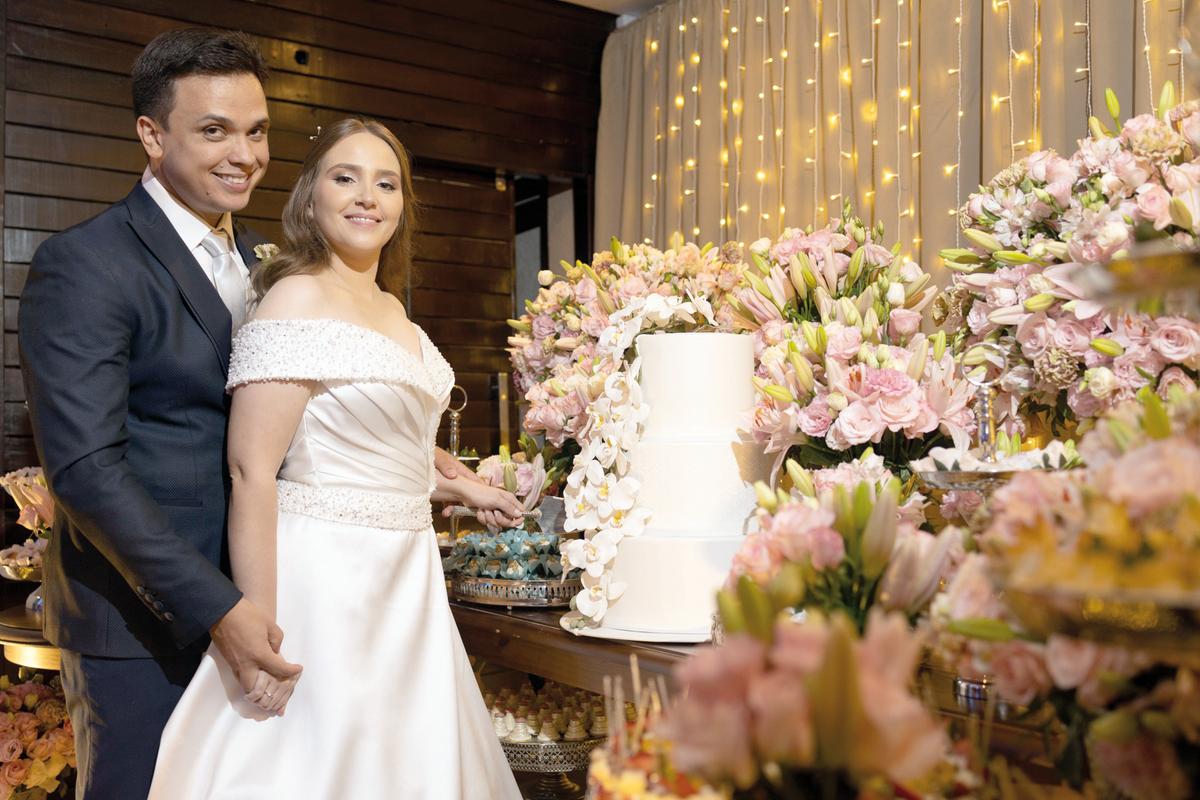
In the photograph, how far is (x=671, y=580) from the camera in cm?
174

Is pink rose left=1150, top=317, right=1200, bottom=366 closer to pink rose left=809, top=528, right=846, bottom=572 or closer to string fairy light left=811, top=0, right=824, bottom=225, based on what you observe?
pink rose left=809, top=528, right=846, bottom=572

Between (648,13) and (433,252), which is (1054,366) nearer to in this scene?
(433,252)

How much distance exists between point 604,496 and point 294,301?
24.5 inches

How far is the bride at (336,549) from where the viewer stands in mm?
1683

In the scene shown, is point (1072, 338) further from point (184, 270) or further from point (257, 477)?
point (184, 270)

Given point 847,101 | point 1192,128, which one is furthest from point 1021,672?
point 847,101

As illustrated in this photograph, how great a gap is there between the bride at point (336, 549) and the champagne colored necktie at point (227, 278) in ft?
0.24

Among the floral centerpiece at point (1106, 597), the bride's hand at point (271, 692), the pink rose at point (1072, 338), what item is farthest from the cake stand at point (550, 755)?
the floral centerpiece at point (1106, 597)

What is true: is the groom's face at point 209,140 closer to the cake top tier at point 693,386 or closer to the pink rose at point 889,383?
the cake top tier at point 693,386

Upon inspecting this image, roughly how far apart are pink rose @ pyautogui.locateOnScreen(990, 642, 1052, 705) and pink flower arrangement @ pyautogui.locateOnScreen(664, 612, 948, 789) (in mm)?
126

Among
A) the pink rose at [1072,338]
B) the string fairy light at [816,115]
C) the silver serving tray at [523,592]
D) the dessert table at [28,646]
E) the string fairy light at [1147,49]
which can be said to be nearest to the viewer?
the pink rose at [1072,338]

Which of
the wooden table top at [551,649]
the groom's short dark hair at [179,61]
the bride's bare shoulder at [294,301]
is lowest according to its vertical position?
the wooden table top at [551,649]

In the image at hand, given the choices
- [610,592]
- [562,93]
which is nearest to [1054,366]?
[610,592]

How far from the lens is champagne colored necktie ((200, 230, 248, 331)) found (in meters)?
1.92
